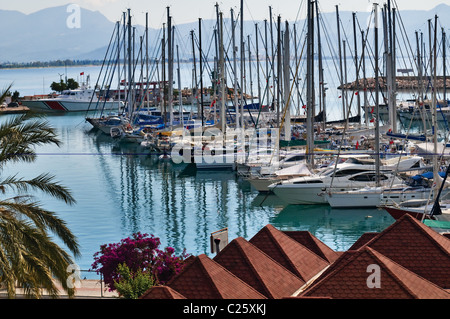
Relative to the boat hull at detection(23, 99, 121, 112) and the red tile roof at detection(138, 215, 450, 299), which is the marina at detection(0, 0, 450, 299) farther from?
the boat hull at detection(23, 99, 121, 112)

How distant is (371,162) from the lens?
44.6 metres

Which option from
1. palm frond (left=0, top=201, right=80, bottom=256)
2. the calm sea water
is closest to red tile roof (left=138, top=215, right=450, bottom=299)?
palm frond (left=0, top=201, right=80, bottom=256)

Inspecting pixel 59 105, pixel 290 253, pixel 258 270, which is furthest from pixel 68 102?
pixel 258 270

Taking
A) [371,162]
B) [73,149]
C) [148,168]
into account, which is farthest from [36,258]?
[73,149]

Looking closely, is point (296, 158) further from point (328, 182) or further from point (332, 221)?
point (332, 221)

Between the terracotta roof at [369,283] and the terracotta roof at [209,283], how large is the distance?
1.51 m

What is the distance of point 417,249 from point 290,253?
322 cm

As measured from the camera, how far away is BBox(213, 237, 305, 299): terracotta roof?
17.7 metres

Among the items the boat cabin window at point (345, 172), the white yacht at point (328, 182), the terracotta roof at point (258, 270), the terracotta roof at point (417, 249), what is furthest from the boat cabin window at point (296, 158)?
the terracotta roof at point (258, 270)

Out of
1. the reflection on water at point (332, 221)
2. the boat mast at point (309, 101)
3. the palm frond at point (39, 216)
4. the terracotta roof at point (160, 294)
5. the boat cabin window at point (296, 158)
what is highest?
the boat mast at point (309, 101)

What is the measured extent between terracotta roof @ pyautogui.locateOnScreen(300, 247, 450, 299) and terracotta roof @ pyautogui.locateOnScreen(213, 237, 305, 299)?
70.2 inches

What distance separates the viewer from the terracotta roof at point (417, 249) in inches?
701

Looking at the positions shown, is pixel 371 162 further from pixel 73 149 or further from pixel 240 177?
pixel 73 149

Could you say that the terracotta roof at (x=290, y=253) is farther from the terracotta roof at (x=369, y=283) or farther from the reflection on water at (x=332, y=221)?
the reflection on water at (x=332, y=221)
